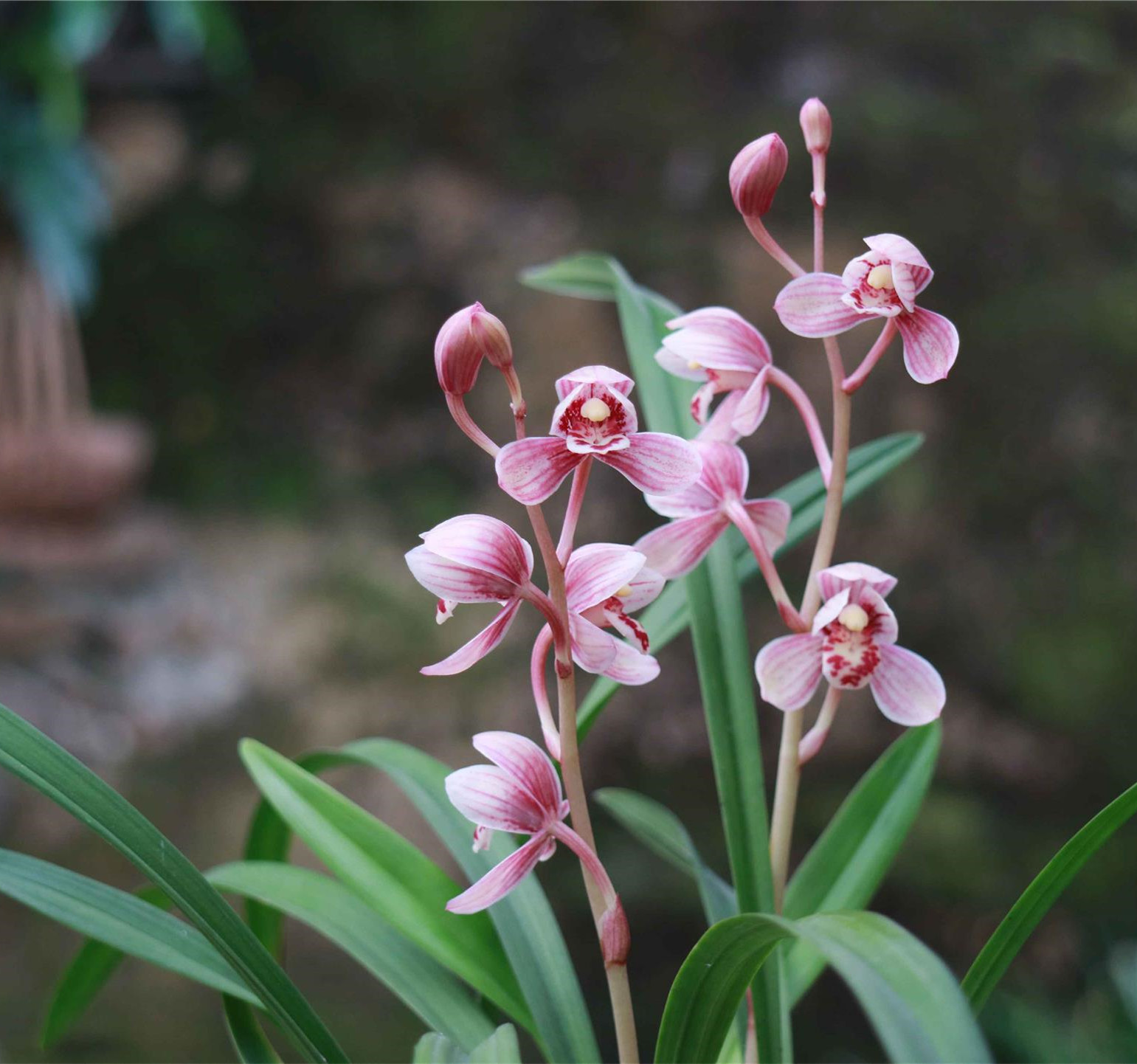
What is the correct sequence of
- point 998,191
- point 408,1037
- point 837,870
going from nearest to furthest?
point 837,870, point 408,1037, point 998,191

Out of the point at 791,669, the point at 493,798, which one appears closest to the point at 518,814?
the point at 493,798

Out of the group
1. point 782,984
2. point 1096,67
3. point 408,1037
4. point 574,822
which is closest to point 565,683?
point 574,822

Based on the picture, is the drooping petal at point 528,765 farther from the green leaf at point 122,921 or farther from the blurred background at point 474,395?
the blurred background at point 474,395

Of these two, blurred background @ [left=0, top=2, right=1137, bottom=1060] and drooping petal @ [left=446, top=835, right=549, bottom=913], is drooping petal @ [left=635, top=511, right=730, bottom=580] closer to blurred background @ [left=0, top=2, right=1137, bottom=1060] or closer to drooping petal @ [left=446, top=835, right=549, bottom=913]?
drooping petal @ [left=446, top=835, right=549, bottom=913]

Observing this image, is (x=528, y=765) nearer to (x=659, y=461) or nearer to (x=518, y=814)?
(x=518, y=814)

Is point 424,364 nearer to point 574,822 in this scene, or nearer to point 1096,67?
point 1096,67

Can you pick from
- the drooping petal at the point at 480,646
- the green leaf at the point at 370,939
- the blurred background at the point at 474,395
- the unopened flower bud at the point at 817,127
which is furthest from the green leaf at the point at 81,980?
the blurred background at the point at 474,395
